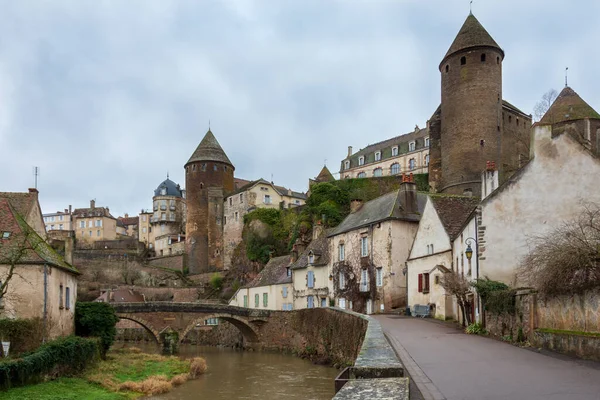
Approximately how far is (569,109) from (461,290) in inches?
948

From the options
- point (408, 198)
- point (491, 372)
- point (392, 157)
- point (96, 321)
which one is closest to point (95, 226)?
point (392, 157)

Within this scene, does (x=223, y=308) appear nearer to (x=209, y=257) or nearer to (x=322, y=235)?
(x=322, y=235)

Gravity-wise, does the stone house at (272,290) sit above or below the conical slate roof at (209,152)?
below

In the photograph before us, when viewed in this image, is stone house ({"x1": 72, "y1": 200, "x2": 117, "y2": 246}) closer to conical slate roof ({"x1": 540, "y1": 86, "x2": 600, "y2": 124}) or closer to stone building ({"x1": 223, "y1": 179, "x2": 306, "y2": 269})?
stone building ({"x1": 223, "y1": 179, "x2": 306, "y2": 269})

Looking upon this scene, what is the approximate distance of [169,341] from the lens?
34.8 m

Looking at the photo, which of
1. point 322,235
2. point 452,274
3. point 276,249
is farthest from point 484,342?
point 276,249

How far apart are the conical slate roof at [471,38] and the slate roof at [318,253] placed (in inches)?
602

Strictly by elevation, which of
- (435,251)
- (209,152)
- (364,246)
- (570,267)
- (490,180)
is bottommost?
(570,267)

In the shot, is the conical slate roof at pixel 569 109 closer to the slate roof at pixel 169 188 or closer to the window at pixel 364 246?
the window at pixel 364 246

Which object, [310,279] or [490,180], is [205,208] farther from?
[490,180]

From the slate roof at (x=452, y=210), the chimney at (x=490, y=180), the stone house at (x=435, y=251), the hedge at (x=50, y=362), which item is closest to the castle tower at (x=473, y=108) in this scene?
the stone house at (x=435, y=251)

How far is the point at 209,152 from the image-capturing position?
217ft

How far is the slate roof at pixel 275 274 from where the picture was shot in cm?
4225

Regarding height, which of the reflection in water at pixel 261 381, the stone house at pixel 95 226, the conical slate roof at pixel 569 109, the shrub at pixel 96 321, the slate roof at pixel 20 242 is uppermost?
the conical slate roof at pixel 569 109
